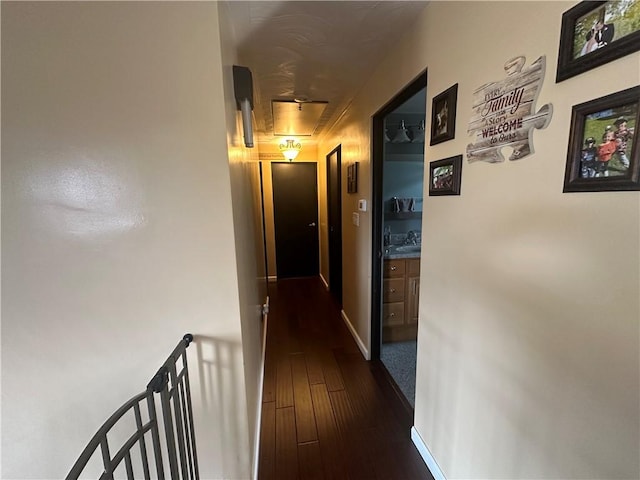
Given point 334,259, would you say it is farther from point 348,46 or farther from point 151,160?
point 151,160

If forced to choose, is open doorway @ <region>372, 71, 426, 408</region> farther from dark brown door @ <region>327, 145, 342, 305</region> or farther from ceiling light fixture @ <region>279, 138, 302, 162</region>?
ceiling light fixture @ <region>279, 138, 302, 162</region>

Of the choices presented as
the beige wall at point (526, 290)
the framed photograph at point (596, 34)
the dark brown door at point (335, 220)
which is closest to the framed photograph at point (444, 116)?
the beige wall at point (526, 290)

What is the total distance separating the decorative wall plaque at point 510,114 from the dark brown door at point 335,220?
90.5 inches

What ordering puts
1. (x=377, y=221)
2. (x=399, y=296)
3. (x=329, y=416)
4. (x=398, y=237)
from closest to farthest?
(x=329, y=416), (x=377, y=221), (x=399, y=296), (x=398, y=237)

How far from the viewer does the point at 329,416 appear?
184 centimetres

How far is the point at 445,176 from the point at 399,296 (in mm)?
1567

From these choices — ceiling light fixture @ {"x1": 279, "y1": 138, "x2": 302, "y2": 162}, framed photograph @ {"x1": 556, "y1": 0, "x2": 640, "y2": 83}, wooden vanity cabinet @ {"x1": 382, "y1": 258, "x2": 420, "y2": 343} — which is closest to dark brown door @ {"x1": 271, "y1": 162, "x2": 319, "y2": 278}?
ceiling light fixture @ {"x1": 279, "y1": 138, "x2": 302, "y2": 162}

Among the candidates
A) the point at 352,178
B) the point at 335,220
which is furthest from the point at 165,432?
the point at 335,220

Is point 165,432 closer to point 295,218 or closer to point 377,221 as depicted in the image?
point 377,221

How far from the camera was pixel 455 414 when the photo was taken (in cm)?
127

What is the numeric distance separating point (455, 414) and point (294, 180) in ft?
12.9

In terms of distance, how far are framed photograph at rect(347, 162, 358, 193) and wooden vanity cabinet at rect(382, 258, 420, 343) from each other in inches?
29.7

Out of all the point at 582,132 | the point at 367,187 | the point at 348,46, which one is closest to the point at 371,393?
the point at 367,187

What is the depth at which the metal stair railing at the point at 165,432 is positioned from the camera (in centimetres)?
76
